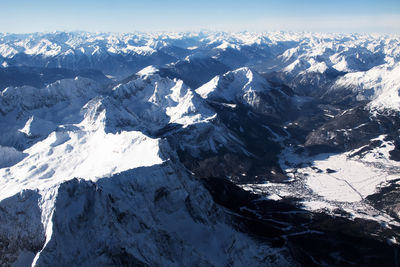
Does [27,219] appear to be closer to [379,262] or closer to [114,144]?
[114,144]

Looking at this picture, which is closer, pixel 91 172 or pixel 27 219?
pixel 27 219

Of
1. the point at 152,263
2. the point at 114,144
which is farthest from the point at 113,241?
the point at 114,144

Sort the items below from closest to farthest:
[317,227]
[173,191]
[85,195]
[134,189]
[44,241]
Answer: [44,241] < [85,195] < [134,189] < [173,191] < [317,227]

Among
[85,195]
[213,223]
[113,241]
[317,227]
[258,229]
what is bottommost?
[317,227]

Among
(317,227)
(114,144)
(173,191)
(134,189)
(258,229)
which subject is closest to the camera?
(134,189)

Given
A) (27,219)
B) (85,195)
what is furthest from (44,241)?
(85,195)

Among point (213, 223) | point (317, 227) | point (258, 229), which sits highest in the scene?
point (213, 223)

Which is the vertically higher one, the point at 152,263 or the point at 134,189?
the point at 134,189

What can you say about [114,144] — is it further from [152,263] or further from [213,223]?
[152,263]

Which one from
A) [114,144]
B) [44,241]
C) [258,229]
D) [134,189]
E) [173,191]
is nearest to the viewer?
[44,241]
